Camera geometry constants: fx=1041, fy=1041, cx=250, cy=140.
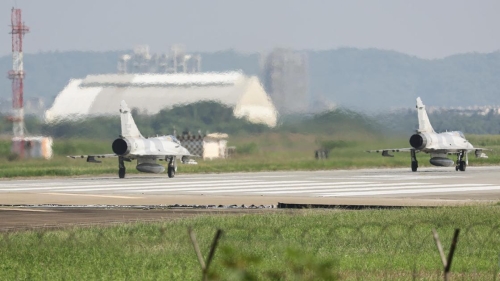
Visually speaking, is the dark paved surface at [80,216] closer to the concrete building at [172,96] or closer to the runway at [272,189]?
the runway at [272,189]

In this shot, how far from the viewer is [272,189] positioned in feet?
118

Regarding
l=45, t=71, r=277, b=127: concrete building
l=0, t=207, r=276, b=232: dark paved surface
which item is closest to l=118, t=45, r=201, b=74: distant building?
l=45, t=71, r=277, b=127: concrete building

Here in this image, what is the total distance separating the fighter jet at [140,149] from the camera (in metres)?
45.0

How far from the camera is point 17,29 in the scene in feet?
188

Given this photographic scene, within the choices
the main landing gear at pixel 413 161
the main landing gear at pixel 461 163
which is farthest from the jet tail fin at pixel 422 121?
the main landing gear at pixel 461 163

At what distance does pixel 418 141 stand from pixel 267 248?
35155 millimetres

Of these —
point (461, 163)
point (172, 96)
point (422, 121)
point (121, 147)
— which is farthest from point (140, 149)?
point (461, 163)

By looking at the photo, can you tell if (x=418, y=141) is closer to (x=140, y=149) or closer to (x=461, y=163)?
(x=461, y=163)

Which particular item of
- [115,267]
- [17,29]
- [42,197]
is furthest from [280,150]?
[115,267]

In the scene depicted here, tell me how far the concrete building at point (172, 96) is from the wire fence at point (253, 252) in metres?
29.8

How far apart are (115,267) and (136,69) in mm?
38492

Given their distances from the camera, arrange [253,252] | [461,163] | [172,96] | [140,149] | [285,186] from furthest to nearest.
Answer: [461,163], [172,96], [140,149], [285,186], [253,252]

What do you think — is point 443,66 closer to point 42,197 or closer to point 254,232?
point 42,197

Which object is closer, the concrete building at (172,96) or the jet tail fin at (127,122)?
the jet tail fin at (127,122)
